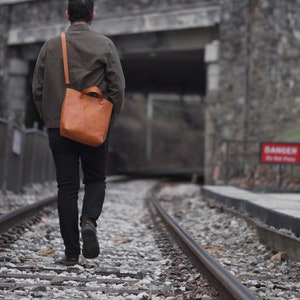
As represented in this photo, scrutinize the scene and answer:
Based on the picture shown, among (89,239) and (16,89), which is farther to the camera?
(16,89)

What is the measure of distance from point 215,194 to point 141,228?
152 inches

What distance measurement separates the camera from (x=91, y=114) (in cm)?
452

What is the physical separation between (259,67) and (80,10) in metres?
14.0

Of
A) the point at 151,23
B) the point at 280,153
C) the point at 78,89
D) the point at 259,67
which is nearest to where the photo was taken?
the point at 78,89

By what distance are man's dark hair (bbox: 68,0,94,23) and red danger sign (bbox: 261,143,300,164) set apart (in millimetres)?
9438

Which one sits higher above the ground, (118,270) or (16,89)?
(16,89)

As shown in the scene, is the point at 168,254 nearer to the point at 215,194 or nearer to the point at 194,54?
the point at 215,194

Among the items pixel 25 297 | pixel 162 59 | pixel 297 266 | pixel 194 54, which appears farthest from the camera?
pixel 162 59

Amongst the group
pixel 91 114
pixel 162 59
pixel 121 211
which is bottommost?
Result: pixel 121 211

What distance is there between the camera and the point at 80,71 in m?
4.64

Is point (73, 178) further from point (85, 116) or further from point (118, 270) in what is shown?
point (118, 270)

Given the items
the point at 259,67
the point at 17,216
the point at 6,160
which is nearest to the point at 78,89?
the point at 17,216

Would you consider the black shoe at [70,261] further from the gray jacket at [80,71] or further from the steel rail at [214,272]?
the gray jacket at [80,71]

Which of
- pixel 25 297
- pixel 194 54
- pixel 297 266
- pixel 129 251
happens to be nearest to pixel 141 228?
pixel 129 251
